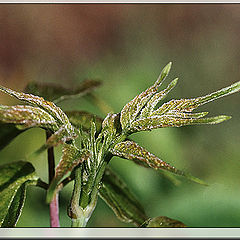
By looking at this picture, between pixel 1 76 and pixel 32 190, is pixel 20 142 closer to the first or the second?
pixel 32 190

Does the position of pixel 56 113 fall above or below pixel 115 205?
above

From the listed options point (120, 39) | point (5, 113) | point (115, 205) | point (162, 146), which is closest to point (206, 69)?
point (120, 39)

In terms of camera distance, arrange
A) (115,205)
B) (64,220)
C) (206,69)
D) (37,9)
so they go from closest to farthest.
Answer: (115,205), (64,220), (206,69), (37,9)

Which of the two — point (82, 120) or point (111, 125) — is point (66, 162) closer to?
point (111, 125)

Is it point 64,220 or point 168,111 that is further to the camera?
point 64,220

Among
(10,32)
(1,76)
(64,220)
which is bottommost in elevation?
(64,220)

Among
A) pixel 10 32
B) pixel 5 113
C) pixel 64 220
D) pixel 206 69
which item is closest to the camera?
pixel 5 113

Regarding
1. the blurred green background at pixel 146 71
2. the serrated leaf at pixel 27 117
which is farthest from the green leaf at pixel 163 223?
the blurred green background at pixel 146 71
